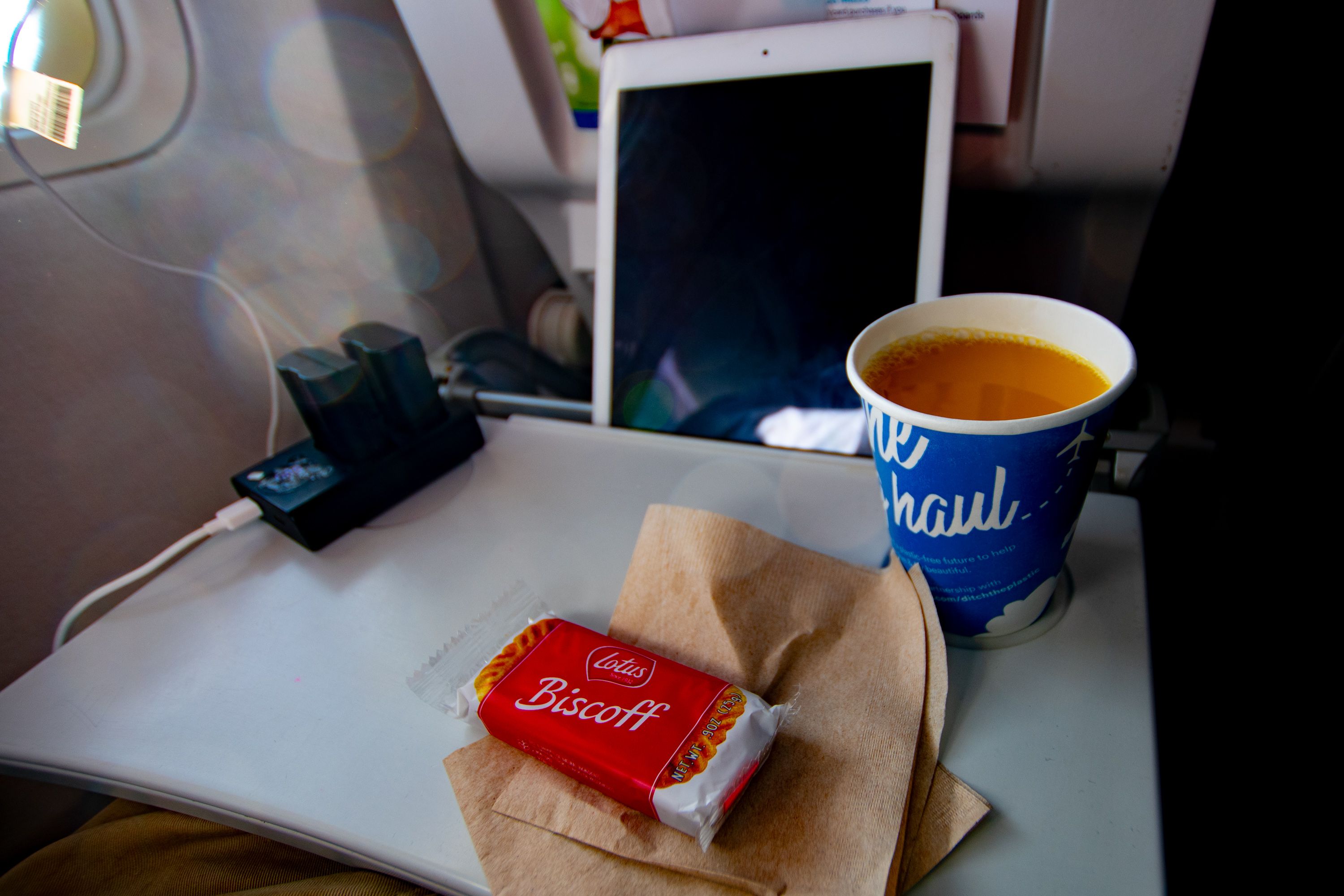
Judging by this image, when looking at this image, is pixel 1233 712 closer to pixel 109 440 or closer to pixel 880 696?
pixel 880 696

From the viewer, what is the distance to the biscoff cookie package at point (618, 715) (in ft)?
1.04

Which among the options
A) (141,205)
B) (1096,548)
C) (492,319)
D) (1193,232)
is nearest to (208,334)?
(141,205)

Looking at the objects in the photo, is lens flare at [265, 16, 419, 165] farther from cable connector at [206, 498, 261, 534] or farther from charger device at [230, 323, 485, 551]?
cable connector at [206, 498, 261, 534]

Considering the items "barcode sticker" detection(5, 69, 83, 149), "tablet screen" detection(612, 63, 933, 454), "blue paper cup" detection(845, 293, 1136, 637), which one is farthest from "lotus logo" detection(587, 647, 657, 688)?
"barcode sticker" detection(5, 69, 83, 149)

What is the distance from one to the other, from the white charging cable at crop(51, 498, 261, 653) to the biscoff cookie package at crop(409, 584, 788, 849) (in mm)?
277

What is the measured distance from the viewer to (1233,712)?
2.56ft

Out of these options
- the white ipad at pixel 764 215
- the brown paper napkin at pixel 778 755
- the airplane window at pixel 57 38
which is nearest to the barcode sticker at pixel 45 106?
the airplane window at pixel 57 38

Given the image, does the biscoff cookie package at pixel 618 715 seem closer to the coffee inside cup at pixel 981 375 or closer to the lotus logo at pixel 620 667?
the lotus logo at pixel 620 667

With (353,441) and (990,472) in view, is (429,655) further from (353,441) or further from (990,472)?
(990,472)

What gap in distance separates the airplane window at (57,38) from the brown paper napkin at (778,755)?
612 millimetres

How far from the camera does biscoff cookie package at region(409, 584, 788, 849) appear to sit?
1.04 feet

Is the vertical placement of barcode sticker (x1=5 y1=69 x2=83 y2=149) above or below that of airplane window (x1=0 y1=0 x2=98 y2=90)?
below

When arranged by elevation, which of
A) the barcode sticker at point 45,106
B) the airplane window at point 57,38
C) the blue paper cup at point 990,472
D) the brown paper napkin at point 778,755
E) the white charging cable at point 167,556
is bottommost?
the white charging cable at point 167,556

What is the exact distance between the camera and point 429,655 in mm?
457
